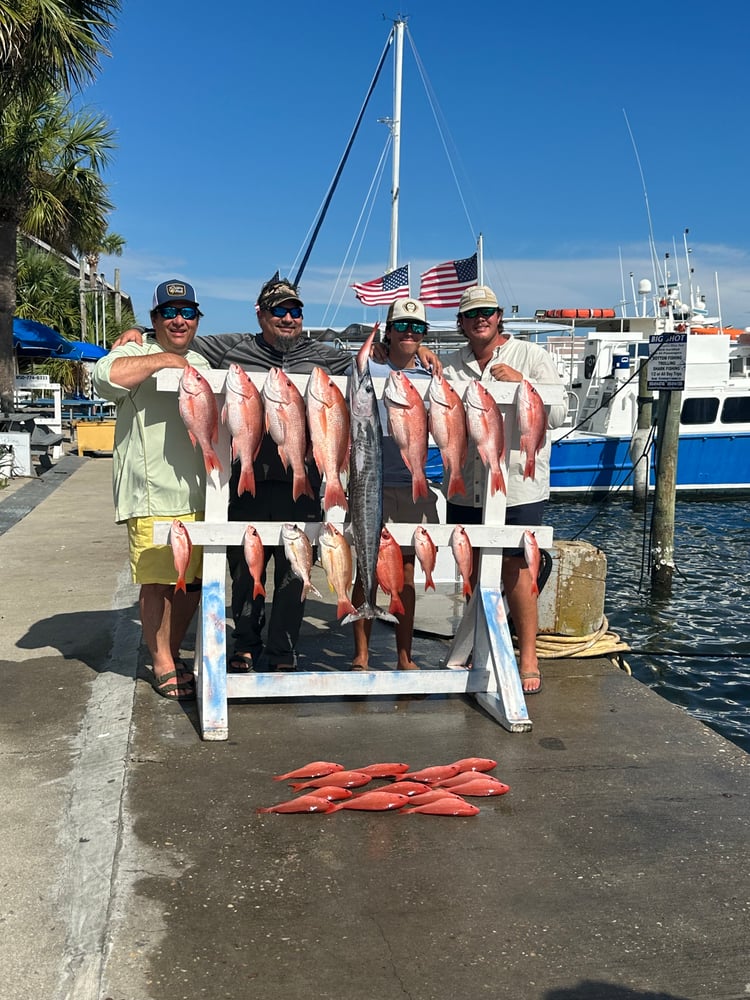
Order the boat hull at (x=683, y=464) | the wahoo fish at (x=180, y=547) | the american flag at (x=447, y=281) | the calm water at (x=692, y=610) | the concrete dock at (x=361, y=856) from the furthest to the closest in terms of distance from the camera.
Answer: the boat hull at (x=683, y=464) < the american flag at (x=447, y=281) < the calm water at (x=692, y=610) < the wahoo fish at (x=180, y=547) < the concrete dock at (x=361, y=856)

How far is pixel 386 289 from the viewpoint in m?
21.9

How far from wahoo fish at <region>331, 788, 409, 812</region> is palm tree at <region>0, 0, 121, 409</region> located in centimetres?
1513

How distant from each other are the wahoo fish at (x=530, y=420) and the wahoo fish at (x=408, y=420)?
0.52 m

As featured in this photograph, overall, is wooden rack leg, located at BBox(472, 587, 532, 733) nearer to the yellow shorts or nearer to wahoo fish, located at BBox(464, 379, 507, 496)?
wahoo fish, located at BBox(464, 379, 507, 496)

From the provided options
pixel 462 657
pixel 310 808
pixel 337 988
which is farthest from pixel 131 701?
pixel 337 988

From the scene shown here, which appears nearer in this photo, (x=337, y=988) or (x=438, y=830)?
(x=337, y=988)

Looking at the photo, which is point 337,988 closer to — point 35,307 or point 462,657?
point 462,657

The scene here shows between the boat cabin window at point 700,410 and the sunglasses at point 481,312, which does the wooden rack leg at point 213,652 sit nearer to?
the sunglasses at point 481,312

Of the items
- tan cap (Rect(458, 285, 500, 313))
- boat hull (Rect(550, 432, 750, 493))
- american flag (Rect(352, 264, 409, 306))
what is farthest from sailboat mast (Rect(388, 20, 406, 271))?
tan cap (Rect(458, 285, 500, 313))

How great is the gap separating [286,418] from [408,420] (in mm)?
539

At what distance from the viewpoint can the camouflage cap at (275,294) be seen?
4.79 metres

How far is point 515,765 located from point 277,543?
4.85 feet

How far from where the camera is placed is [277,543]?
4.55 meters

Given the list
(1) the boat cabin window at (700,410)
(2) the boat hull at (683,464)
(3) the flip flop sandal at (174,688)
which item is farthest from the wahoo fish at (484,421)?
(1) the boat cabin window at (700,410)
